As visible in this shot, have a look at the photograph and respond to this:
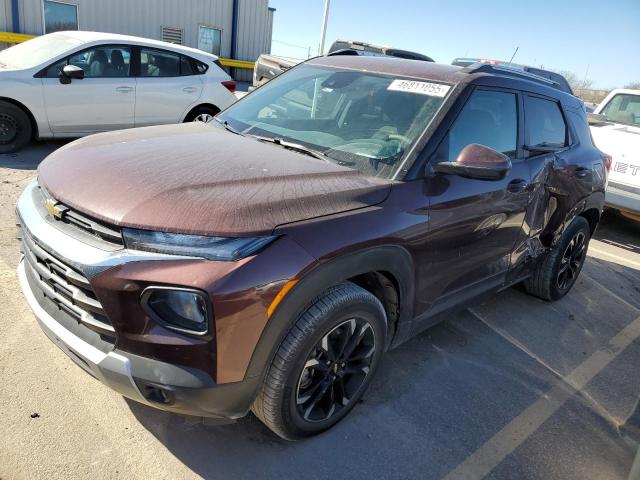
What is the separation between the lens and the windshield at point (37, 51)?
6.61m

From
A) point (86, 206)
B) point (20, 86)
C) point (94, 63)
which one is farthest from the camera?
point (94, 63)

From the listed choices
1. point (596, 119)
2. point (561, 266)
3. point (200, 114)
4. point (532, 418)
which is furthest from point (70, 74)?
point (596, 119)

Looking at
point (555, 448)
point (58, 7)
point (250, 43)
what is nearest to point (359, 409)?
point (555, 448)

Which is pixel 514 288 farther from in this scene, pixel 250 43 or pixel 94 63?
pixel 250 43

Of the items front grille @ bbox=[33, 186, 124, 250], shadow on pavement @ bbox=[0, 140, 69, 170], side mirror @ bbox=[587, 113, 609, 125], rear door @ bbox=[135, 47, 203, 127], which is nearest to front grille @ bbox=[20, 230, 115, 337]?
front grille @ bbox=[33, 186, 124, 250]

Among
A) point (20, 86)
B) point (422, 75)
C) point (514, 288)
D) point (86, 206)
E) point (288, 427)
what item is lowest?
point (514, 288)

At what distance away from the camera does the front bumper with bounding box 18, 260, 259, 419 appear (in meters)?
1.94

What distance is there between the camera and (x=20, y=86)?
6.33m

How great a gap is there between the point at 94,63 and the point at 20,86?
98cm

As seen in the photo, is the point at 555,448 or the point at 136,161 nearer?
the point at 136,161

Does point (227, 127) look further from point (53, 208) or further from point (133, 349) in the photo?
point (133, 349)

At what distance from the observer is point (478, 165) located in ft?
8.52

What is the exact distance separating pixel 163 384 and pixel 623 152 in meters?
7.20

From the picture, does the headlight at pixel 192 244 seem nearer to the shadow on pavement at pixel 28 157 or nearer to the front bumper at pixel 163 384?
the front bumper at pixel 163 384
